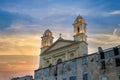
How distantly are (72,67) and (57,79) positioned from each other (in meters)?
4.82

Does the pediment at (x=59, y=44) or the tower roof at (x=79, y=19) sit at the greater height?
the tower roof at (x=79, y=19)

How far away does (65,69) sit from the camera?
157 ft

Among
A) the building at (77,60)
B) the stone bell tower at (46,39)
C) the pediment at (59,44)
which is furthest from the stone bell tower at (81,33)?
the stone bell tower at (46,39)

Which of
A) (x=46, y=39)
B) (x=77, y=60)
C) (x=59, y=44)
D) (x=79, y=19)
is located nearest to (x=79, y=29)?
(x=79, y=19)

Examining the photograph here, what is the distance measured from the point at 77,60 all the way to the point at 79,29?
2131cm

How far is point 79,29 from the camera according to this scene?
216 ft

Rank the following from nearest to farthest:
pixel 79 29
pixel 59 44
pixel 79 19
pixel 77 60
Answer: pixel 77 60 < pixel 79 29 < pixel 79 19 < pixel 59 44

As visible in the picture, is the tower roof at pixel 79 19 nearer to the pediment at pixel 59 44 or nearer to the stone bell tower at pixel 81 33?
the stone bell tower at pixel 81 33

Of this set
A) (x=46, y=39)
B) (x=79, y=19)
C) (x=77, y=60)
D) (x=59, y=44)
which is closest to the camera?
(x=77, y=60)

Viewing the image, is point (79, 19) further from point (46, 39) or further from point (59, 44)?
point (46, 39)

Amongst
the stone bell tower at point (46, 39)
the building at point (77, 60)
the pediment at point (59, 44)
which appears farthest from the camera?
the stone bell tower at point (46, 39)

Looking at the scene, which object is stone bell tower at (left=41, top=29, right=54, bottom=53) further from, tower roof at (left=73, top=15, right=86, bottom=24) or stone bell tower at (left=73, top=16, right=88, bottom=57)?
tower roof at (left=73, top=15, right=86, bottom=24)

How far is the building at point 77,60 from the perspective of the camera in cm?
3994

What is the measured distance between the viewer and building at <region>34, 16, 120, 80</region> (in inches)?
1572
